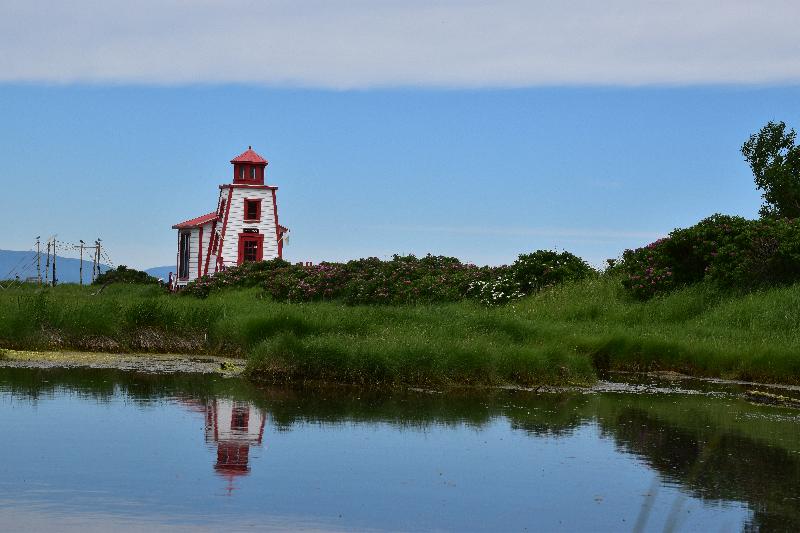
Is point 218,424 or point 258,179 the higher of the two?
point 258,179

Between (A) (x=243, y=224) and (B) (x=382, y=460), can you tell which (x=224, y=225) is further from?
(B) (x=382, y=460)

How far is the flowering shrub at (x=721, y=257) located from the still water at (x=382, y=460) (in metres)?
14.3

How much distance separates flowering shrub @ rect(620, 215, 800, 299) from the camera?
38438 mm

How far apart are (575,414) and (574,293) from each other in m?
20.1

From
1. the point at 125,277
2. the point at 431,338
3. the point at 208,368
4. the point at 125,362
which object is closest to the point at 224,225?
the point at 125,277

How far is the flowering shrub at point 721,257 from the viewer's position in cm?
3844

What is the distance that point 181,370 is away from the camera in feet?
92.1

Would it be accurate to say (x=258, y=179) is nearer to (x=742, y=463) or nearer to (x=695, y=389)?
(x=695, y=389)

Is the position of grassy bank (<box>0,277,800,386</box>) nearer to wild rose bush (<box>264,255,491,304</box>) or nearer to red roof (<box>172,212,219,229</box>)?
wild rose bush (<box>264,255,491,304</box>)

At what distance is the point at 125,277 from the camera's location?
7438 cm

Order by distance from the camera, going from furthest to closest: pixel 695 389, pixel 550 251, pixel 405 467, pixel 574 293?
pixel 550 251
pixel 574 293
pixel 695 389
pixel 405 467

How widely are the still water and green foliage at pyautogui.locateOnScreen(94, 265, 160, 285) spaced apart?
49.3m

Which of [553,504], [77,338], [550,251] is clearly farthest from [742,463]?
[550,251]

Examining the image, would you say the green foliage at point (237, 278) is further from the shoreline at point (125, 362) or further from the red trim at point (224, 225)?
the shoreline at point (125, 362)
